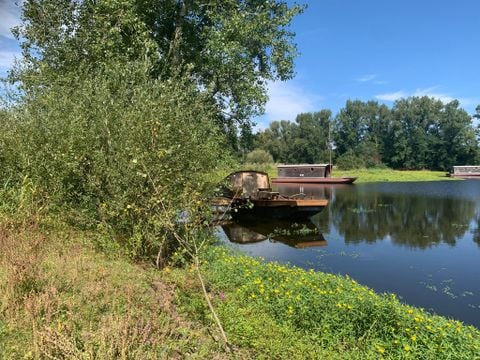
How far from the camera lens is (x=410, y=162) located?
9200 cm

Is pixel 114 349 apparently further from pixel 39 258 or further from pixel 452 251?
pixel 452 251

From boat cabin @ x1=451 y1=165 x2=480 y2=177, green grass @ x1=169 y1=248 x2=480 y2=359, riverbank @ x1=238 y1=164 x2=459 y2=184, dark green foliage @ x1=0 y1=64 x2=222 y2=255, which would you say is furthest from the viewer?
boat cabin @ x1=451 y1=165 x2=480 y2=177

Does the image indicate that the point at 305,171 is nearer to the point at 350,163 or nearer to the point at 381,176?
the point at 381,176

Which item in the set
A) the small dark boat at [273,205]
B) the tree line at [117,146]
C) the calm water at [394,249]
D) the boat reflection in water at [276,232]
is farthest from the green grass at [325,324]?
the small dark boat at [273,205]

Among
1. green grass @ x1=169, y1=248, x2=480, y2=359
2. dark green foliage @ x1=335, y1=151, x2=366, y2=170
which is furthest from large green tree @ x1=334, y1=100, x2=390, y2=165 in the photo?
green grass @ x1=169, y1=248, x2=480, y2=359

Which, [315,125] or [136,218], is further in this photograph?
[315,125]

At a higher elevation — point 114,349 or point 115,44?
point 115,44

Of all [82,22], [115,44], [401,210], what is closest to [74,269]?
[115,44]

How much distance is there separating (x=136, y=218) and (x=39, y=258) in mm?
2333

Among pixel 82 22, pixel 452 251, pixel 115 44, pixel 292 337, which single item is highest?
pixel 82 22

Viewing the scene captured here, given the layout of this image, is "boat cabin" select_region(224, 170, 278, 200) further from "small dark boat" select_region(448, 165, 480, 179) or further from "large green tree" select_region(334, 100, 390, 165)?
"large green tree" select_region(334, 100, 390, 165)

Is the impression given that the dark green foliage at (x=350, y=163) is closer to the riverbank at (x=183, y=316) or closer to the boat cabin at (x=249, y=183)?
the boat cabin at (x=249, y=183)

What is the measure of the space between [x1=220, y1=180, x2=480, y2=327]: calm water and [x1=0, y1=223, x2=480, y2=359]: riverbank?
13.3 feet

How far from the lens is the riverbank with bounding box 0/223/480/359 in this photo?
424 centimetres
